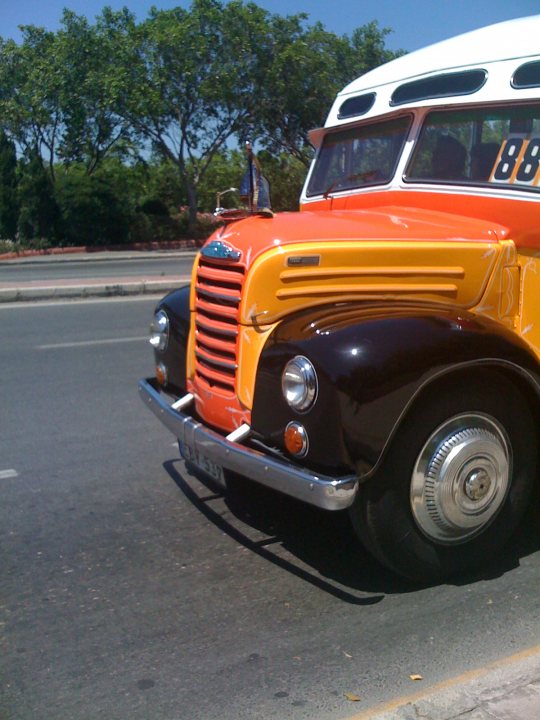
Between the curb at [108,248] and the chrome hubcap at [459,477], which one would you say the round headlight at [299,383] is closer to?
the chrome hubcap at [459,477]

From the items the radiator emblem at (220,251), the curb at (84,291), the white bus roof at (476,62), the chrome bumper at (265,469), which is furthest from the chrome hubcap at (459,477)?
the curb at (84,291)

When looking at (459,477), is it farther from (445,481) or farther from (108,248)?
(108,248)

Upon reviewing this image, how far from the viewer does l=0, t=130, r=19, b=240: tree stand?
32969 mm

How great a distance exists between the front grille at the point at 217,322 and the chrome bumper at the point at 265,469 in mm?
259

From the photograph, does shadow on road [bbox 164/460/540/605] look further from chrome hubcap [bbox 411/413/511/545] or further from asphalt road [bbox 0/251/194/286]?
asphalt road [bbox 0/251/194/286]

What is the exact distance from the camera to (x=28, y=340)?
10703 millimetres

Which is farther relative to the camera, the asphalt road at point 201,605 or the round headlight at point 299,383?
the round headlight at point 299,383

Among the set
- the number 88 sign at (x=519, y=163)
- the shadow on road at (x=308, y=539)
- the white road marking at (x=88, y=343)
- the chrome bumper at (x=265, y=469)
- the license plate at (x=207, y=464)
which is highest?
the number 88 sign at (x=519, y=163)

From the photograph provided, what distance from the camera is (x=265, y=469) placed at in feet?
12.8

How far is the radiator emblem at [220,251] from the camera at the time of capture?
446 cm

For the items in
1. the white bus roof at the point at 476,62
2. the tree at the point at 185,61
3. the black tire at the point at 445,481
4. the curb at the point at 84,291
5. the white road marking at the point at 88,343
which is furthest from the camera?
the tree at the point at 185,61

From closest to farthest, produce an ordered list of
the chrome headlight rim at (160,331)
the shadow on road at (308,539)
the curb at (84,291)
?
the shadow on road at (308,539) → the chrome headlight rim at (160,331) → the curb at (84,291)

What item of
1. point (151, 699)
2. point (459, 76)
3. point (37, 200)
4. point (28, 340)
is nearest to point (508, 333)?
point (459, 76)

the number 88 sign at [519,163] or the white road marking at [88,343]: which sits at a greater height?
the number 88 sign at [519,163]
